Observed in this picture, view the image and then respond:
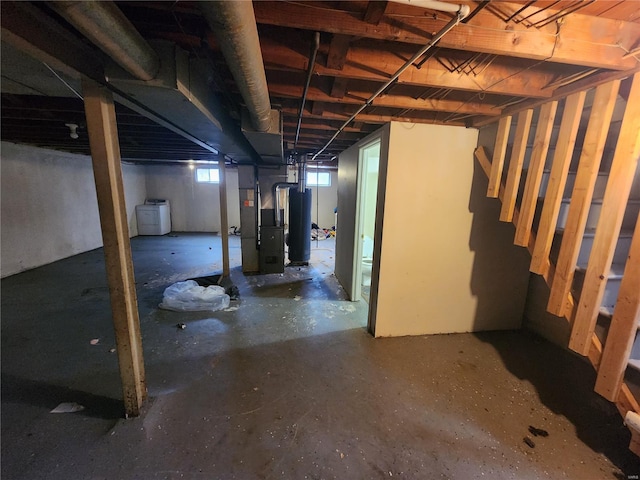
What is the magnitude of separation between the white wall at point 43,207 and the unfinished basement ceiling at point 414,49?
3106 millimetres

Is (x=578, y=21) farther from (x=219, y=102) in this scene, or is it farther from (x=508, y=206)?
(x=219, y=102)

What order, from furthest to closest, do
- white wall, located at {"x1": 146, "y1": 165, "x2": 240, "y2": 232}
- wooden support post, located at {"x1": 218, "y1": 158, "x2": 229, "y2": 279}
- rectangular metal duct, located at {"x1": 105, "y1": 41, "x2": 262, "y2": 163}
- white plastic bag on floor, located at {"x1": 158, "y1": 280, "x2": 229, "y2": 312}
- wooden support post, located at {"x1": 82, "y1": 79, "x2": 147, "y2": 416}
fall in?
white wall, located at {"x1": 146, "y1": 165, "x2": 240, "y2": 232}
wooden support post, located at {"x1": 218, "y1": 158, "x2": 229, "y2": 279}
white plastic bag on floor, located at {"x1": 158, "y1": 280, "x2": 229, "y2": 312}
wooden support post, located at {"x1": 82, "y1": 79, "x2": 147, "y2": 416}
rectangular metal duct, located at {"x1": 105, "y1": 41, "x2": 262, "y2": 163}

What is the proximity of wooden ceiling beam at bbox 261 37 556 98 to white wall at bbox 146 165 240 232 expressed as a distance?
24.2 ft

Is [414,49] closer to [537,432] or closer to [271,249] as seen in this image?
[537,432]

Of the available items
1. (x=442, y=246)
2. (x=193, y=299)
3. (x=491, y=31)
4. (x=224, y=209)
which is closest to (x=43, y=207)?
(x=224, y=209)

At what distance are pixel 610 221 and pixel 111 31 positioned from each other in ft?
8.06

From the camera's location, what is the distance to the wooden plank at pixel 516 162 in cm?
192

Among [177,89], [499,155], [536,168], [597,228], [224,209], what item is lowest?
[224,209]

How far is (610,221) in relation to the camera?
145 centimetres

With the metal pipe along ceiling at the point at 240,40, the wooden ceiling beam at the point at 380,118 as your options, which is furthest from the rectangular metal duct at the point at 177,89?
the wooden ceiling beam at the point at 380,118

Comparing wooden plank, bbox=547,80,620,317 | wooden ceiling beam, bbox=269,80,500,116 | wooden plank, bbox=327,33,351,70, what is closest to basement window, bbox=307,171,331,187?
wooden ceiling beam, bbox=269,80,500,116

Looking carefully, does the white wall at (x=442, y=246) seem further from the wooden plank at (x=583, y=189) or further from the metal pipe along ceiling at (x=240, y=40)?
the metal pipe along ceiling at (x=240, y=40)

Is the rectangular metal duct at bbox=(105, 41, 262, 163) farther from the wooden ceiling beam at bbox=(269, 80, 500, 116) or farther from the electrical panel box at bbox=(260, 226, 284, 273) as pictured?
the electrical panel box at bbox=(260, 226, 284, 273)

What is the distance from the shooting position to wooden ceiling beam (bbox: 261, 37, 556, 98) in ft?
4.60
